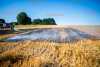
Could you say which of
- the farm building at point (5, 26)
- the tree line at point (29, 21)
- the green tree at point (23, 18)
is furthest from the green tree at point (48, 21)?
the farm building at point (5, 26)

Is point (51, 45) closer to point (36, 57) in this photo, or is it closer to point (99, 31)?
point (36, 57)

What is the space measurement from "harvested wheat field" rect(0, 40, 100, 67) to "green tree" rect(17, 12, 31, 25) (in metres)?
0.31

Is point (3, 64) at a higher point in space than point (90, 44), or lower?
lower

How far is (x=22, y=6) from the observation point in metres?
2.86

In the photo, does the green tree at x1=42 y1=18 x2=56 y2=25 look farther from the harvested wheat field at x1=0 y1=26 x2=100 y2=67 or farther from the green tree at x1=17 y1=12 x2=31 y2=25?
the green tree at x1=17 y1=12 x2=31 y2=25

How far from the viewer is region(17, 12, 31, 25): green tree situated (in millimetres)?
2797

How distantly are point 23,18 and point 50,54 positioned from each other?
70 cm

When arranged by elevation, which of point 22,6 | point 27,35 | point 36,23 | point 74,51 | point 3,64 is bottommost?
point 3,64

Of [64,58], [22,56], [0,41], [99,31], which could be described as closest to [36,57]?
[22,56]

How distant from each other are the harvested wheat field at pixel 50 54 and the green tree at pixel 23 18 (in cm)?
31

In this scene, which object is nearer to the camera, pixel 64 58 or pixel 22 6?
pixel 64 58

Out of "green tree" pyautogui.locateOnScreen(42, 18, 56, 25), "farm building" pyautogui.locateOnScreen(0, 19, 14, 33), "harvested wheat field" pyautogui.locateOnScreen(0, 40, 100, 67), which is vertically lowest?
"harvested wheat field" pyautogui.locateOnScreen(0, 40, 100, 67)

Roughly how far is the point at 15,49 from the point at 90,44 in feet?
3.60

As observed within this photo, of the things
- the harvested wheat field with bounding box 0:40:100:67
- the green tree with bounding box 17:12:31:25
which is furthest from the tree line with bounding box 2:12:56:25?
the harvested wheat field with bounding box 0:40:100:67
